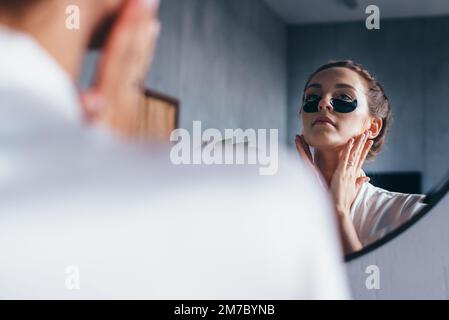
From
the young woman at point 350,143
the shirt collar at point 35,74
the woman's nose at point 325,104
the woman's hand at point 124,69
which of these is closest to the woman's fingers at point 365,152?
the young woman at point 350,143

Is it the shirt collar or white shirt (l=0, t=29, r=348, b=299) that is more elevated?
the shirt collar

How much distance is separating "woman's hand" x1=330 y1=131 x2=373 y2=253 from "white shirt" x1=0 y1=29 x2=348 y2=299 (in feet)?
0.16

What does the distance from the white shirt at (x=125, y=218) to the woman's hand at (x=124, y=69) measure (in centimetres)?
5

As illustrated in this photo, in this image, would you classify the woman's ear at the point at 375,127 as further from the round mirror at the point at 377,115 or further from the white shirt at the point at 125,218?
the white shirt at the point at 125,218

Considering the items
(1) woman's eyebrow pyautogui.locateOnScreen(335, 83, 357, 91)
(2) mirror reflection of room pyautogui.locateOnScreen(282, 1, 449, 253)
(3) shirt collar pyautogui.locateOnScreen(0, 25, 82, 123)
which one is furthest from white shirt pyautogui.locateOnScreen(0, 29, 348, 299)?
(1) woman's eyebrow pyautogui.locateOnScreen(335, 83, 357, 91)

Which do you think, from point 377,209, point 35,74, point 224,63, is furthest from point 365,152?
point 35,74

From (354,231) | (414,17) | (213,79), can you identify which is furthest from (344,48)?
(354,231)

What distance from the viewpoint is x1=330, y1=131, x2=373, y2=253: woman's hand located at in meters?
1.48

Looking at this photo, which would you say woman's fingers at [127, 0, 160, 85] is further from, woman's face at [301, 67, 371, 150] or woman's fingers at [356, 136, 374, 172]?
woman's fingers at [356, 136, 374, 172]

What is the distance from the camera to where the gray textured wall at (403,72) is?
58.5 inches

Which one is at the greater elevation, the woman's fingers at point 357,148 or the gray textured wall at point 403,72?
the gray textured wall at point 403,72

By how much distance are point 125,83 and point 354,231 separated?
23.2 inches

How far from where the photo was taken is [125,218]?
4.72ft

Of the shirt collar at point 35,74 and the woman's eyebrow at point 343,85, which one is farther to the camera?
the woman's eyebrow at point 343,85
